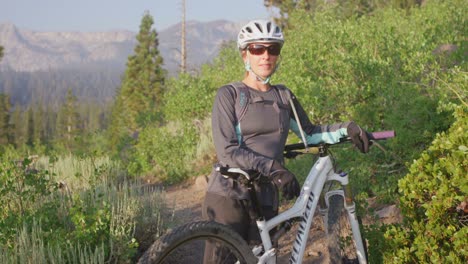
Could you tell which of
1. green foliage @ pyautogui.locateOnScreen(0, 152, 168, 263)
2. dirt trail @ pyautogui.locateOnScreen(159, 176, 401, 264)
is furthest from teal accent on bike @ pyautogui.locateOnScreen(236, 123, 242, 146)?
dirt trail @ pyautogui.locateOnScreen(159, 176, 401, 264)

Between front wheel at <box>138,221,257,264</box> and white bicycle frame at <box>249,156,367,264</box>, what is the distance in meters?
0.13

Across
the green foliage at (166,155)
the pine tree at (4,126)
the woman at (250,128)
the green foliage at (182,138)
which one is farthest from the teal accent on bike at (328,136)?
the pine tree at (4,126)

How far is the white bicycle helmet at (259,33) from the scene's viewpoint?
11.9ft

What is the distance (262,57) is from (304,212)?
1147 millimetres

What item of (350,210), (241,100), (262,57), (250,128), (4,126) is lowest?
(4,126)

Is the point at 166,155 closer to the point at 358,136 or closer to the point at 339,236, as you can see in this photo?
the point at 339,236

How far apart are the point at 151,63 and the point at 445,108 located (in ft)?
190

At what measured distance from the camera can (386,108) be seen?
25.0ft

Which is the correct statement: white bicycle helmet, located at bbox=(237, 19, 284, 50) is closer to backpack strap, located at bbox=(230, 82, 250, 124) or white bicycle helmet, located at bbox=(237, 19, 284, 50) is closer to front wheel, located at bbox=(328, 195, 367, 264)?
backpack strap, located at bbox=(230, 82, 250, 124)

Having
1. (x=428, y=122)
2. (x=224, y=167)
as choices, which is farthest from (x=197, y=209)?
(x=224, y=167)

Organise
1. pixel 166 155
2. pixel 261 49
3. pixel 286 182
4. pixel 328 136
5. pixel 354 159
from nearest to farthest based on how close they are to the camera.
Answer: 1. pixel 286 182
2. pixel 261 49
3. pixel 328 136
4. pixel 354 159
5. pixel 166 155

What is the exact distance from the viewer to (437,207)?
3.44 m

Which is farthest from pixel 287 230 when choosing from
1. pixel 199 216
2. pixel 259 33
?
pixel 199 216

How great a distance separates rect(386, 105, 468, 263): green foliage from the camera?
11.2 ft
